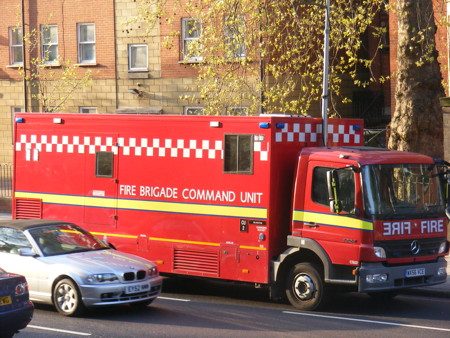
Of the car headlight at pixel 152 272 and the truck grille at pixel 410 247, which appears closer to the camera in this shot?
the truck grille at pixel 410 247

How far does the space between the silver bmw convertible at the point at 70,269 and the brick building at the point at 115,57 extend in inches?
688

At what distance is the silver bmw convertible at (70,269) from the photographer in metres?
11.6

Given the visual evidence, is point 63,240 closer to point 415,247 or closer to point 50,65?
point 415,247

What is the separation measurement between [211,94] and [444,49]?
25.3 feet

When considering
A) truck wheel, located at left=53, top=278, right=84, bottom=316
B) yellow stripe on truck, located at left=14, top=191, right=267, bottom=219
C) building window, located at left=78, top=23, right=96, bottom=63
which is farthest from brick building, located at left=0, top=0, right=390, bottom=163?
truck wheel, located at left=53, top=278, right=84, bottom=316

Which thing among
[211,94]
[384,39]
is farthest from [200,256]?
[384,39]

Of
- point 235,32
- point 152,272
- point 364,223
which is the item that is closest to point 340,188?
point 364,223

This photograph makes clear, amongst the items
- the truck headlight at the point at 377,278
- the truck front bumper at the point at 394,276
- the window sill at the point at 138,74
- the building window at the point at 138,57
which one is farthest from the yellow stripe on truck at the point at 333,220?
the building window at the point at 138,57

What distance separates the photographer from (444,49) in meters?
24.7

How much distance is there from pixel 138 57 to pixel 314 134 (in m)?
18.4

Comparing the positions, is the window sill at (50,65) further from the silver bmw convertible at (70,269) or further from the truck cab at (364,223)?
the truck cab at (364,223)

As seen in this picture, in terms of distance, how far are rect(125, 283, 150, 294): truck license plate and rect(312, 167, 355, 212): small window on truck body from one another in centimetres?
277

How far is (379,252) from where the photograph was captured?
11.9 meters

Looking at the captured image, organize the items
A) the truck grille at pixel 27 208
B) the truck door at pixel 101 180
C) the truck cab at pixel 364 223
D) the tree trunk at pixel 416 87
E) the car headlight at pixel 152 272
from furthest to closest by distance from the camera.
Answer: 1. the tree trunk at pixel 416 87
2. the truck grille at pixel 27 208
3. the truck door at pixel 101 180
4. the car headlight at pixel 152 272
5. the truck cab at pixel 364 223
